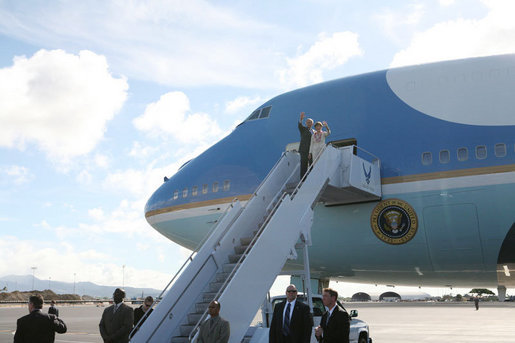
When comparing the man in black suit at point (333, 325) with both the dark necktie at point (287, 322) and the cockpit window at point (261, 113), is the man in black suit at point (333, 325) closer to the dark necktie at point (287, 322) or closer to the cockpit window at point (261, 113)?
the dark necktie at point (287, 322)

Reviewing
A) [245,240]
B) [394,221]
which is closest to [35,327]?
[245,240]

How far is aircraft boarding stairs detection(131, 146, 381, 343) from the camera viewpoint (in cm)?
838

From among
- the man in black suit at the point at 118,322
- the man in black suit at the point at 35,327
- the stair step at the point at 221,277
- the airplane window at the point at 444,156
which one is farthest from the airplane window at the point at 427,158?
the man in black suit at the point at 35,327

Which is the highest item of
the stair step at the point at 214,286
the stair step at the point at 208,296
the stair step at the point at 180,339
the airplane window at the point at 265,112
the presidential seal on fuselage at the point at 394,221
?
the airplane window at the point at 265,112

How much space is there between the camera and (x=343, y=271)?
14398 millimetres

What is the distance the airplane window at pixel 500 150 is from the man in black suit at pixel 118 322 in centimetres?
895

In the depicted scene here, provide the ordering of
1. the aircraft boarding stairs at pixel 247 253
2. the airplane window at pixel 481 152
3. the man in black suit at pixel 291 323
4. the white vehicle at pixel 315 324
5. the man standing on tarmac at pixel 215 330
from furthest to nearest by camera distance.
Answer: the airplane window at pixel 481 152 < the white vehicle at pixel 315 324 < the aircraft boarding stairs at pixel 247 253 < the man in black suit at pixel 291 323 < the man standing on tarmac at pixel 215 330

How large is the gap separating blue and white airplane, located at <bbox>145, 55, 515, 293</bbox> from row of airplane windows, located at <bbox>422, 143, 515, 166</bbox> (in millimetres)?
24

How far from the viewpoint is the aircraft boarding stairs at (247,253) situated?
838 centimetres

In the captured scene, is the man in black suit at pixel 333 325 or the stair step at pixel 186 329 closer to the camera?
the man in black suit at pixel 333 325

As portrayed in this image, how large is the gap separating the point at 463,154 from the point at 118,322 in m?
8.78

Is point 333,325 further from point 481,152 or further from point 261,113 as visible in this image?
point 261,113

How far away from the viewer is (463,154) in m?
12.1

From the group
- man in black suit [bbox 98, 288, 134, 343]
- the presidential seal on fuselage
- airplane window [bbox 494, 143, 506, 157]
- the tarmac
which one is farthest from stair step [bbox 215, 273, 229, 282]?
airplane window [bbox 494, 143, 506, 157]
